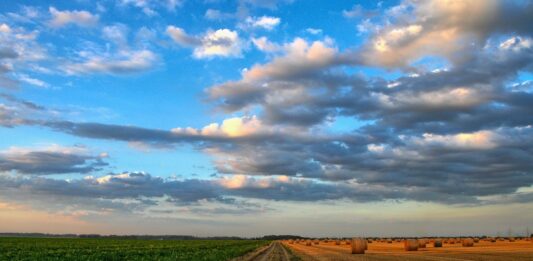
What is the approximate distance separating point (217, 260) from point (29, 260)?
13.8 m

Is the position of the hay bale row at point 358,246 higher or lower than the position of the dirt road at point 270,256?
higher

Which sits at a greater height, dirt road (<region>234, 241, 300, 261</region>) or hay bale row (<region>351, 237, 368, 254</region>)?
hay bale row (<region>351, 237, 368, 254</region>)

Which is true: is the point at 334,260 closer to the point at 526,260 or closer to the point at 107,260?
the point at 526,260

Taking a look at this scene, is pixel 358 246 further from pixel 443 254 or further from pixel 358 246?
pixel 443 254

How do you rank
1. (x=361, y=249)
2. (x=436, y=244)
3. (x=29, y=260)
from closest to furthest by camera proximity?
(x=29, y=260) → (x=361, y=249) → (x=436, y=244)

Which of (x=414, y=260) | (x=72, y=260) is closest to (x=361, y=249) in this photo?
(x=414, y=260)

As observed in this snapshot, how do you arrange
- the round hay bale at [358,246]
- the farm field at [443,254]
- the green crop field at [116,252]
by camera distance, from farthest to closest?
the round hay bale at [358,246] → the green crop field at [116,252] → the farm field at [443,254]

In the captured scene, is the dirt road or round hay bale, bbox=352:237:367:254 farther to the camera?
round hay bale, bbox=352:237:367:254

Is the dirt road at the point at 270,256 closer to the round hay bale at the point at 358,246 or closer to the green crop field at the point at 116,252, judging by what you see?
the green crop field at the point at 116,252

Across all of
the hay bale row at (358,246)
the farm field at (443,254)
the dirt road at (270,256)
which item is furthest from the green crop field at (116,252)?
the hay bale row at (358,246)

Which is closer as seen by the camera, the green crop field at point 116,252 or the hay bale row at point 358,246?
the green crop field at point 116,252

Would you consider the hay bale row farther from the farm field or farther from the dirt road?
the dirt road

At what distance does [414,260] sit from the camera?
34.5 m

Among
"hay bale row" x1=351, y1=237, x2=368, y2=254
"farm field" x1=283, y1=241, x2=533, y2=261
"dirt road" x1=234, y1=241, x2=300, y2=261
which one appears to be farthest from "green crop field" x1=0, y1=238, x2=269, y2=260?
"hay bale row" x1=351, y1=237, x2=368, y2=254
